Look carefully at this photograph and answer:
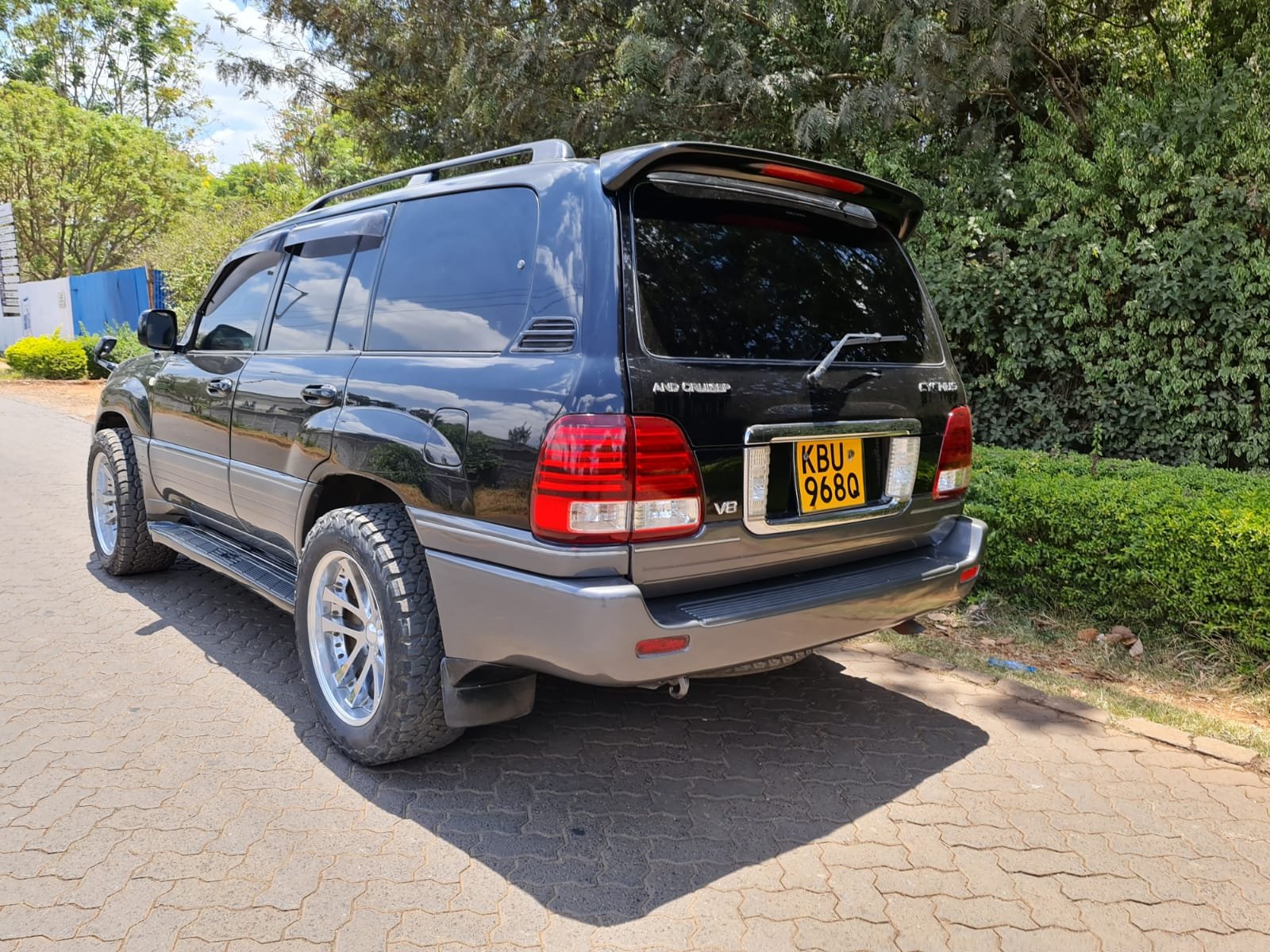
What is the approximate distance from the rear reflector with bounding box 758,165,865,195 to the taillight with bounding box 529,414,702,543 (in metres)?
1.03

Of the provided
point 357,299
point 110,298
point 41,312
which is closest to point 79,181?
point 41,312

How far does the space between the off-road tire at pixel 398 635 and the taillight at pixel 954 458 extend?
184 centimetres

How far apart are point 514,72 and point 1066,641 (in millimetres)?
6068

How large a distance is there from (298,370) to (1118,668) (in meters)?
3.76

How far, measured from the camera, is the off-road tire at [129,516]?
503 centimetres

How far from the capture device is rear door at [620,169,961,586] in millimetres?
2592

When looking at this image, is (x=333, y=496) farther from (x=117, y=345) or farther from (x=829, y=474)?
(x=117, y=345)

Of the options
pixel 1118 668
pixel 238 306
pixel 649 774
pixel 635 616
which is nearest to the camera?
pixel 635 616

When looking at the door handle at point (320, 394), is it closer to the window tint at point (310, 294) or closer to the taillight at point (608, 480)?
the window tint at point (310, 294)

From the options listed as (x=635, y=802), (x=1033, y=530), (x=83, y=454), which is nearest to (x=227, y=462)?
(x=635, y=802)

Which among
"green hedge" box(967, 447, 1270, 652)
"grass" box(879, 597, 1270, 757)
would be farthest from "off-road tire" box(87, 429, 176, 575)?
"green hedge" box(967, 447, 1270, 652)

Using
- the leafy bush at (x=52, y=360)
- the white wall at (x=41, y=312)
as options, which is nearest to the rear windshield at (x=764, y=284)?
the leafy bush at (x=52, y=360)

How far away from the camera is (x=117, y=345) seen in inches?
666

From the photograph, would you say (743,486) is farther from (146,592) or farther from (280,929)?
(146,592)
